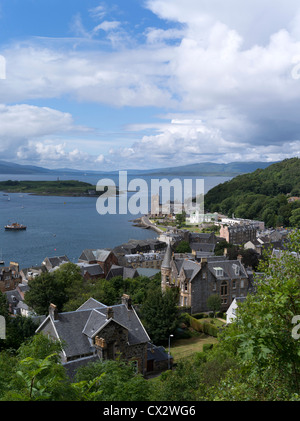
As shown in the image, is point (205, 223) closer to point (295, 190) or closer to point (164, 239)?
point (164, 239)

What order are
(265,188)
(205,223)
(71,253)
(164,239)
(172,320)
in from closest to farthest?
(172,320)
(71,253)
(164,239)
(205,223)
(265,188)

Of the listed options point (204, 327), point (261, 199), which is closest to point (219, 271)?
point (204, 327)

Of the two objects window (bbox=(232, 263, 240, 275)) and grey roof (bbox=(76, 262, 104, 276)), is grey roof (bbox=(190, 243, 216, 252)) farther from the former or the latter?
window (bbox=(232, 263, 240, 275))

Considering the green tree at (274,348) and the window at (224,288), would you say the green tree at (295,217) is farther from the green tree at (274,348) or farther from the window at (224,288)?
the green tree at (274,348)

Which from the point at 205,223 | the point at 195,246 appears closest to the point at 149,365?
the point at 195,246

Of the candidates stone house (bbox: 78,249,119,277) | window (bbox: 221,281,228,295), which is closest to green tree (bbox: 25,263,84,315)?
window (bbox: 221,281,228,295)

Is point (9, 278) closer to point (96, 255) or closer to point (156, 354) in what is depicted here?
point (96, 255)
